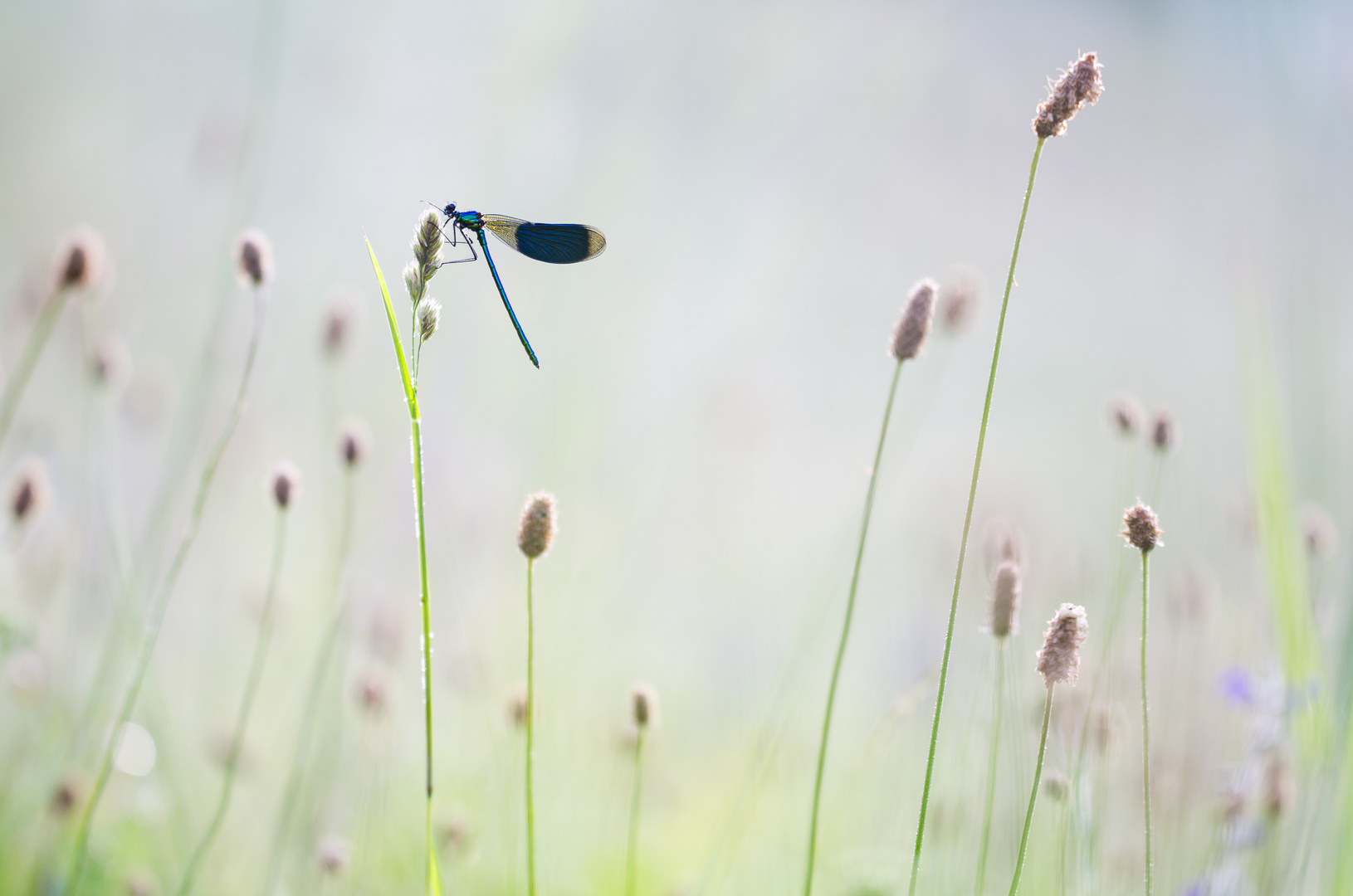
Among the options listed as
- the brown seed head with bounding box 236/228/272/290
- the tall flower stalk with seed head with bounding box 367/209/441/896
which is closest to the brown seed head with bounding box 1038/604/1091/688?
the tall flower stalk with seed head with bounding box 367/209/441/896

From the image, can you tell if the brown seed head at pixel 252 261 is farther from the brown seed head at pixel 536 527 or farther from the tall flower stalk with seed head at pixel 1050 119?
the tall flower stalk with seed head at pixel 1050 119

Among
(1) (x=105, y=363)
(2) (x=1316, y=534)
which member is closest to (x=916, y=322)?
(2) (x=1316, y=534)

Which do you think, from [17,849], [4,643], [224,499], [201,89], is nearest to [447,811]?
[17,849]

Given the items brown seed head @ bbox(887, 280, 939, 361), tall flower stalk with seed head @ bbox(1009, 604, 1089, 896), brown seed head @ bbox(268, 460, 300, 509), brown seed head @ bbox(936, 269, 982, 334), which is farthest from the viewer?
brown seed head @ bbox(936, 269, 982, 334)

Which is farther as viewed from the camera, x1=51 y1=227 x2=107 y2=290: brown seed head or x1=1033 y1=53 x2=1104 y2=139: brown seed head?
x1=51 y1=227 x2=107 y2=290: brown seed head

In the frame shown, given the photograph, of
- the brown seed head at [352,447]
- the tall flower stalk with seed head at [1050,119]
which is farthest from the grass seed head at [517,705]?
the tall flower stalk with seed head at [1050,119]

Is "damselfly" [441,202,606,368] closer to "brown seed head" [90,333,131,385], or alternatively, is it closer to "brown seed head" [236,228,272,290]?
"brown seed head" [236,228,272,290]
